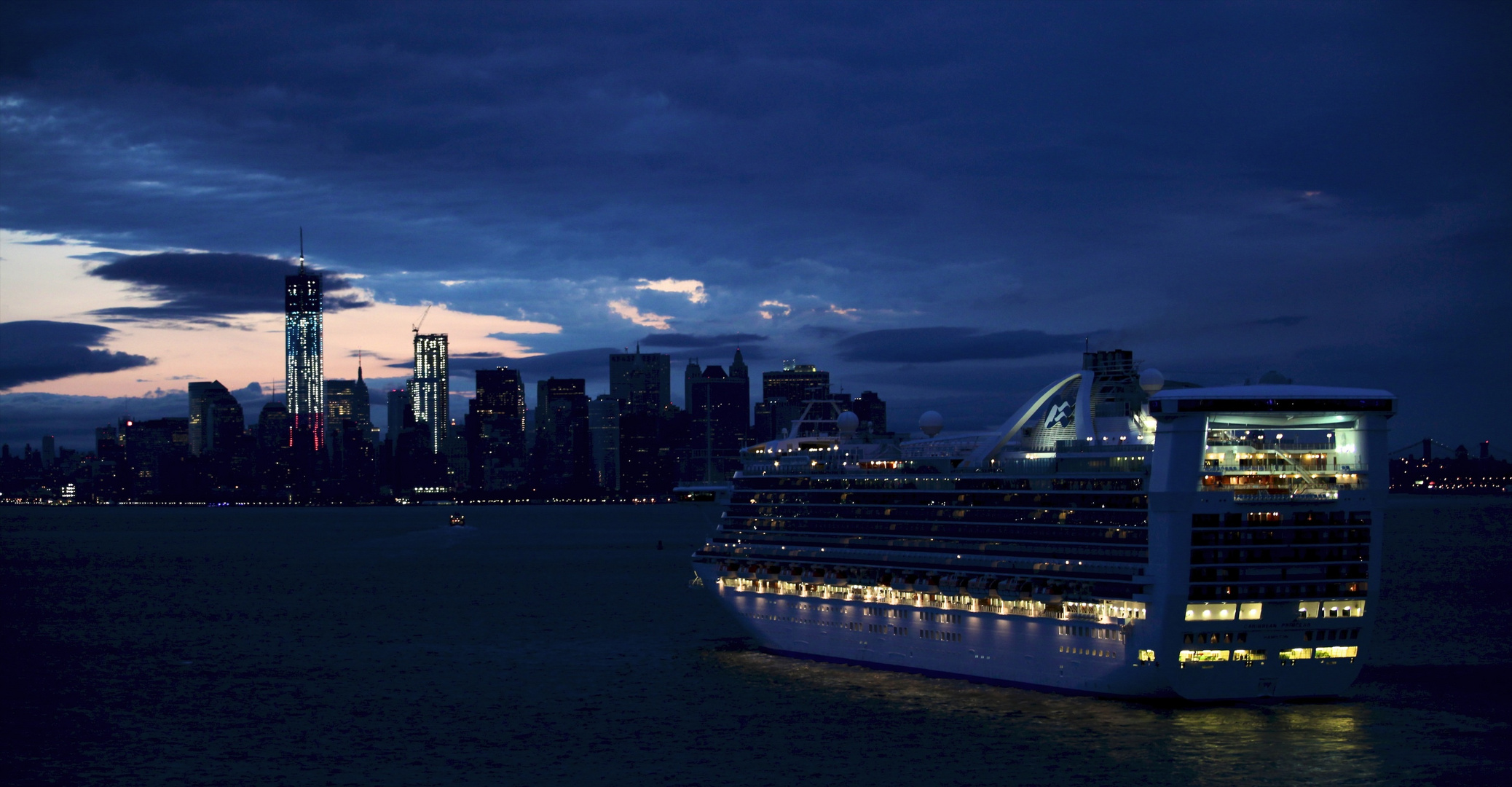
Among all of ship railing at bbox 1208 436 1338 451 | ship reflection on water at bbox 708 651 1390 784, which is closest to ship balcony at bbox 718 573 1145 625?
ship reflection on water at bbox 708 651 1390 784

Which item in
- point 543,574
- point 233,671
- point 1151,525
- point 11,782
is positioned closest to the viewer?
point 11,782

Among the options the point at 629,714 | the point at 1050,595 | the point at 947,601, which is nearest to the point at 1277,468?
the point at 1050,595

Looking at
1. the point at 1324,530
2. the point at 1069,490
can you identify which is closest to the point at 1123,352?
the point at 1069,490

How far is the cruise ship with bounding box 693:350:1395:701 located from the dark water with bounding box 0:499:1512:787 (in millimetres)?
1711

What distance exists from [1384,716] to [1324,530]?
6784mm

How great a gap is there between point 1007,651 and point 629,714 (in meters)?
14.5

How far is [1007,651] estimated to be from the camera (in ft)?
185

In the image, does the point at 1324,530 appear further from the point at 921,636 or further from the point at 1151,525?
the point at 921,636

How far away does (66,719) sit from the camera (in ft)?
192

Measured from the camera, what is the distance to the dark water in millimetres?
46656

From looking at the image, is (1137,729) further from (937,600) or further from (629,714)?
(629,714)

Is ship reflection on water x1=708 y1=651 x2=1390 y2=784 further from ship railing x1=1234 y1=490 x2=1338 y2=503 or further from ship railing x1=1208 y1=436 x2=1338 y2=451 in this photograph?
ship railing x1=1208 y1=436 x2=1338 y2=451

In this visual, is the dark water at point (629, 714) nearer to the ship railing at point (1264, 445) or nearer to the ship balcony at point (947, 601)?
the ship balcony at point (947, 601)

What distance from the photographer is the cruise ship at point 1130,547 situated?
50.7 meters
